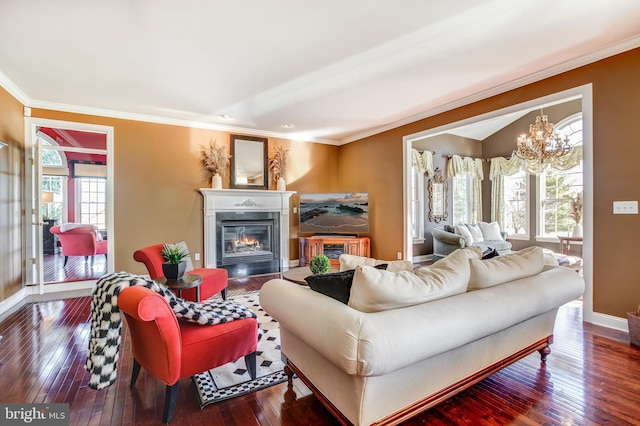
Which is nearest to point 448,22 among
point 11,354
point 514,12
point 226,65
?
point 514,12

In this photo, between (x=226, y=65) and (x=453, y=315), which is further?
(x=226, y=65)

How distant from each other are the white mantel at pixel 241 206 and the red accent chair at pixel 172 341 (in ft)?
10.2

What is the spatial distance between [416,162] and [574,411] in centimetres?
562

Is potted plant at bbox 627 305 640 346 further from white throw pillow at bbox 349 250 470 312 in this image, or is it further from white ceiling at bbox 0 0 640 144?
white ceiling at bbox 0 0 640 144

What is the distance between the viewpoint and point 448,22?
2381 mm

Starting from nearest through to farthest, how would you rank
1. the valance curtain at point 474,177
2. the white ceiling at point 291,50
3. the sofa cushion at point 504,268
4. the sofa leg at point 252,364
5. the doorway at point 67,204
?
the sofa cushion at point 504,268
the sofa leg at point 252,364
the white ceiling at point 291,50
the doorway at point 67,204
the valance curtain at point 474,177

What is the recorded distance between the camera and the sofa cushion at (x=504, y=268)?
179cm

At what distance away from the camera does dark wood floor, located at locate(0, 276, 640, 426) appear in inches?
65.3

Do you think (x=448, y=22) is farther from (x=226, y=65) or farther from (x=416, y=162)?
(x=416, y=162)

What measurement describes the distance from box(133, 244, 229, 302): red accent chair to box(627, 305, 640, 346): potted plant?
12.9 ft

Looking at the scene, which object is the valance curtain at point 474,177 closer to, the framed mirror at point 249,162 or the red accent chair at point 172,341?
the framed mirror at point 249,162

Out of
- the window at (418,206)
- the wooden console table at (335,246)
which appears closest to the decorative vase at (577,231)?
the window at (418,206)

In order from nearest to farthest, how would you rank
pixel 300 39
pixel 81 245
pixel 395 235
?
pixel 300 39 < pixel 395 235 < pixel 81 245

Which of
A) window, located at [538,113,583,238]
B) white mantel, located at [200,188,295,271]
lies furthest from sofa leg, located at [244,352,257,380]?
window, located at [538,113,583,238]
